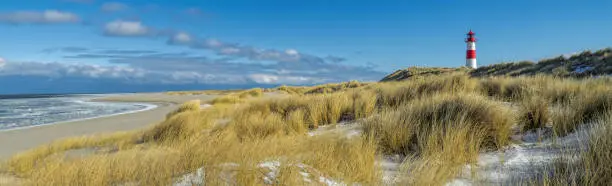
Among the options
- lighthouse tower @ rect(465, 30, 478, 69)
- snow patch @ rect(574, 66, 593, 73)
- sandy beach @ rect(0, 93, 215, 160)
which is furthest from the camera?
lighthouse tower @ rect(465, 30, 478, 69)

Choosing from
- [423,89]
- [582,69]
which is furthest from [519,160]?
[582,69]

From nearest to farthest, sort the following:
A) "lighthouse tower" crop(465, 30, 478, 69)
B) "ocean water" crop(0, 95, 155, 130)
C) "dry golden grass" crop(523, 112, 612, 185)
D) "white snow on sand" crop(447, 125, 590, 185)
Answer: "dry golden grass" crop(523, 112, 612, 185) < "white snow on sand" crop(447, 125, 590, 185) < "ocean water" crop(0, 95, 155, 130) < "lighthouse tower" crop(465, 30, 478, 69)

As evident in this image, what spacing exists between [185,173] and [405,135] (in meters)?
2.08

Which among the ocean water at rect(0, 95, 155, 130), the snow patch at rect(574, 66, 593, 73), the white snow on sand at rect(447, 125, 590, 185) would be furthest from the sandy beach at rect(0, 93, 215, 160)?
the snow patch at rect(574, 66, 593, 73)

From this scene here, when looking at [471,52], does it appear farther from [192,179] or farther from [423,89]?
[192,179]

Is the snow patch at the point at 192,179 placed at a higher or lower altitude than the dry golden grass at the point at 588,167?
lower

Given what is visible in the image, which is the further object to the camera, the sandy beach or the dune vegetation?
the sandy beach

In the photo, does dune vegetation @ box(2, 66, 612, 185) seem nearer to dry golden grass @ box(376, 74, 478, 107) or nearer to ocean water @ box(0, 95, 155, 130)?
dry golden grass @ box(376, 74, 478, 107)

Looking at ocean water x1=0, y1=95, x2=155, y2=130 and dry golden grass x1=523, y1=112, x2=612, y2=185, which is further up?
dry golden grass x1=523, y1=112, x2=612, y2=185

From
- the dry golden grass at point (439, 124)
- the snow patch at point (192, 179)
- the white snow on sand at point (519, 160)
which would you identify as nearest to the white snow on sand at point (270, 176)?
the snow patch at point (192, 179)

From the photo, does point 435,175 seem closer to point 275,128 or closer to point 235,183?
point 235,183

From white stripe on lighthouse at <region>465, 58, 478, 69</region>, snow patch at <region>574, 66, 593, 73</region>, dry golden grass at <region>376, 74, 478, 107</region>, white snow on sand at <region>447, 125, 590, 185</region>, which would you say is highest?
white stripe on lighthouse at <region>465, 58, 478, 69</region>

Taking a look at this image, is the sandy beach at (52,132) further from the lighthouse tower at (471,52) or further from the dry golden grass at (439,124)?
the lighthouse tower at (471,52)

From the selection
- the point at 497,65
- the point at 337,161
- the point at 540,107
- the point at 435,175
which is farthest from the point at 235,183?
the point at 497,65
